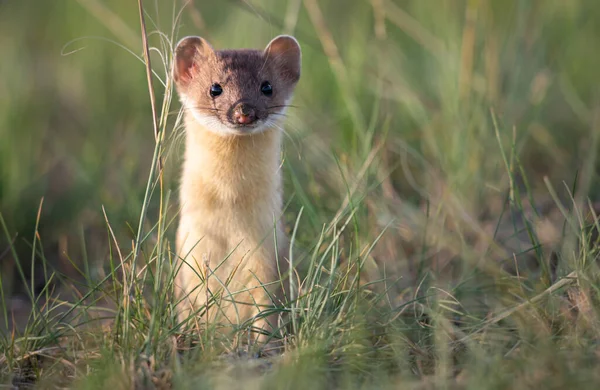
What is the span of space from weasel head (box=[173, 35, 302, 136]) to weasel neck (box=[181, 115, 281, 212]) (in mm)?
87

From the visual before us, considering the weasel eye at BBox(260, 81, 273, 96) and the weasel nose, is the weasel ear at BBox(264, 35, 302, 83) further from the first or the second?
the weasel nose

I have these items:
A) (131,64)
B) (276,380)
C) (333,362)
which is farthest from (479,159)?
(131,64)

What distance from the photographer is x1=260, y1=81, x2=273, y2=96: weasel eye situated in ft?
11.8

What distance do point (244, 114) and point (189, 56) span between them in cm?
52

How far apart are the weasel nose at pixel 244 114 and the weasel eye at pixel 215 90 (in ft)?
0.61

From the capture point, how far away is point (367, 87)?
520 centimetres

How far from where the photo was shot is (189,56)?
368cm

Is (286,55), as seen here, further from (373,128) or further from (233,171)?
(233,171)

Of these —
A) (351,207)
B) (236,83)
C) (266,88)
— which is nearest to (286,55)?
(266,88)

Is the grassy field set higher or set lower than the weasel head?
lower

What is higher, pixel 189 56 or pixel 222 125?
pixel 189 56

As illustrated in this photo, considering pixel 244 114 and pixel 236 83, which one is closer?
pixel 244 114

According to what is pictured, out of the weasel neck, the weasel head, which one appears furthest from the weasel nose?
the weasel neck

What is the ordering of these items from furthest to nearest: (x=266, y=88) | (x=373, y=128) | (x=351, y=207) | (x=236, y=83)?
(x=373, y=128) < (x=266, y=88) < (x=236, y=83) < (x=351, y=207)
